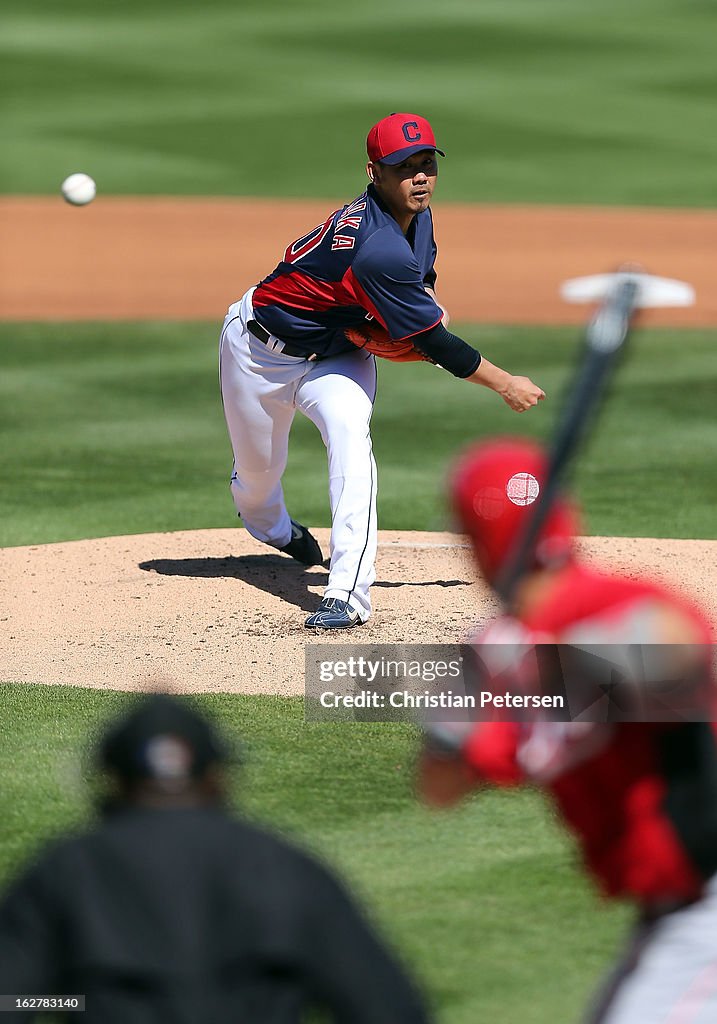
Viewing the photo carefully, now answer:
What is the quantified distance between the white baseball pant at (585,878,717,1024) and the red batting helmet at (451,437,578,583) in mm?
688

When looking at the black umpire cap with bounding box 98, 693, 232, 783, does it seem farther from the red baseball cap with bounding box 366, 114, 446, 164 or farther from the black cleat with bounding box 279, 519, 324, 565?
the black cleat with bounding box 279, 519, 324, 565

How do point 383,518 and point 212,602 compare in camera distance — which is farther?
point 383,518

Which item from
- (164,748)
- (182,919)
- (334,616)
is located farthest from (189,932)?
(334,616)

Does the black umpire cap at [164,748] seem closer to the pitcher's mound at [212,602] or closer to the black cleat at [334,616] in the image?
the pitcher's mound at [212,602]

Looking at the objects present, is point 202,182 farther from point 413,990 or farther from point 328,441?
point 413,990

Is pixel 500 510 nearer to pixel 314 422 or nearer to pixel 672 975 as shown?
pixel 672 975

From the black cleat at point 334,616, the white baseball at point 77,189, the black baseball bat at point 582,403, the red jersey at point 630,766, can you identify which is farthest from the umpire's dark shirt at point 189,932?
the white baseball at point 77,189

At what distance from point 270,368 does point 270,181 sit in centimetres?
2086

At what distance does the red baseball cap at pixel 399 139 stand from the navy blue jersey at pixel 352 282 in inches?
9.5

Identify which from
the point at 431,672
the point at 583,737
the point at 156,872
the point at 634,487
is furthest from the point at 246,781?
the point at 634,487

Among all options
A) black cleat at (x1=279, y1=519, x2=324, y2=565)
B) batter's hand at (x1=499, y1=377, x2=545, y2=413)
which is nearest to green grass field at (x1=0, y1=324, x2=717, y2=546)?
black cleat at (x1=279, y1=519, x2=324, y2=565)

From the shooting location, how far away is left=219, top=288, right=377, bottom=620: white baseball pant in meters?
7.71

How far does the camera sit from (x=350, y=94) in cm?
3353

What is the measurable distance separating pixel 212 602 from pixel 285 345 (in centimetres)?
129
